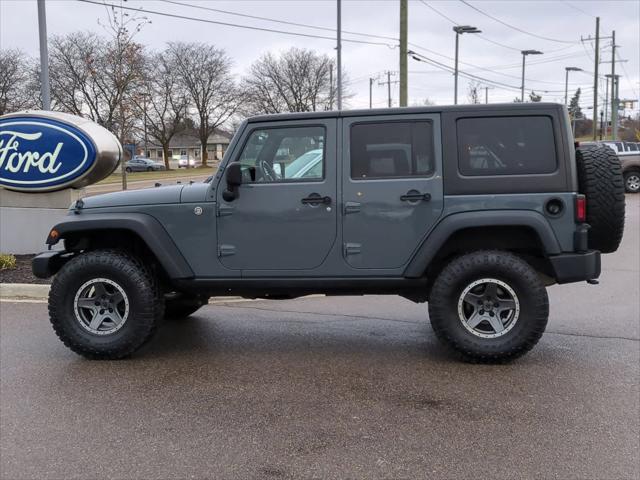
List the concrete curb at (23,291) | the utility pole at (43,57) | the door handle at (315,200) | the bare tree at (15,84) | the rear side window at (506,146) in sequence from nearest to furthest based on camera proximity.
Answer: the rear side window at (506,146) → the door handle at (315,200) → the concrete curb at (23,291) → the utility pole at (43,57) → the bare tree at (15,84)

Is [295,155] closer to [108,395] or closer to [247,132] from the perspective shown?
[247,132]

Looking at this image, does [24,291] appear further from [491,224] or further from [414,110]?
[491,224]

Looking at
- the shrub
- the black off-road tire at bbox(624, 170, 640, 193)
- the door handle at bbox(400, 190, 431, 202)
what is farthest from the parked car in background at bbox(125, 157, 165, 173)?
the door handle at bbox(400, 190, 431, 202)

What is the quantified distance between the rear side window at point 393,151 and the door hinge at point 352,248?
1.72 feet

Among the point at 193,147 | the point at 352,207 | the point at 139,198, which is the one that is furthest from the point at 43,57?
the point at 193,147

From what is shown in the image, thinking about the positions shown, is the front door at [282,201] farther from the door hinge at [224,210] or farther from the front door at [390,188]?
the front door at [390,188]

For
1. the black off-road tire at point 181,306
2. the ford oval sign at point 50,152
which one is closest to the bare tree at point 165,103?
the ford oval sign at point 50,152

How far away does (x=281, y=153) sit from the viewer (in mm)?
5332

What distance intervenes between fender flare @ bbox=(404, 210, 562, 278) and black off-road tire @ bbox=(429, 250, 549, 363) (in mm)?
236

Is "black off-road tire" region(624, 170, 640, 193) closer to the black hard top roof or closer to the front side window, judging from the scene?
the black hard top roof

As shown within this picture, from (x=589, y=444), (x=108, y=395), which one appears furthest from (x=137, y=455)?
(x=589, y=444)

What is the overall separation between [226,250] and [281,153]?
0.90 m

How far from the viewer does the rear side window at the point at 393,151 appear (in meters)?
5.10

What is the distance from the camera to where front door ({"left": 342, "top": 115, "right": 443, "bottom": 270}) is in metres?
5.04
